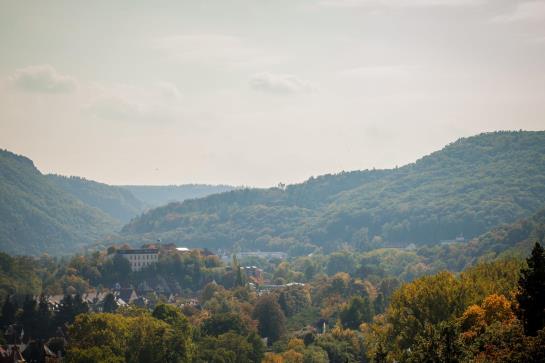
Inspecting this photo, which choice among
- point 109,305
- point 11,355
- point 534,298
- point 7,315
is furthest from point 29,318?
point 534,298

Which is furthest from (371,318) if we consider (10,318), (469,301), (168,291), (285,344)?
(168,291)

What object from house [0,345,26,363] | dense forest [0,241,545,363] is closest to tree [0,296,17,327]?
dense forest [0,241,545,363]

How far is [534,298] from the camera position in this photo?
62844 millimetres

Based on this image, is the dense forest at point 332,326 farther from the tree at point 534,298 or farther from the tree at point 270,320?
the tree at point 270,320

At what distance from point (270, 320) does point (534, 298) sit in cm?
6965

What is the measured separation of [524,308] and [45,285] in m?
136

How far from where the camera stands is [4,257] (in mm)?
189250

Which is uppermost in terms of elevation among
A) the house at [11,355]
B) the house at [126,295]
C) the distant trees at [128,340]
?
the house at [126,295]

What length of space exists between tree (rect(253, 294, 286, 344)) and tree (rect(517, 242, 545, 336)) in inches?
2548

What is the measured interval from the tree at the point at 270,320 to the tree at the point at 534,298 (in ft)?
212

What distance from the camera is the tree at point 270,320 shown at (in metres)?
128

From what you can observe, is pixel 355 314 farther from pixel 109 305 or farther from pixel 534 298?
pixel 534 298

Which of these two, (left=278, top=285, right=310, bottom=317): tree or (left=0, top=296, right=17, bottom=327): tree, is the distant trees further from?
(left=278, top=285, right=310, bottom=317): tree

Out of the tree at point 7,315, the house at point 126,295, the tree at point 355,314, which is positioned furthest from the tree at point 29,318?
the house at point 126,295
